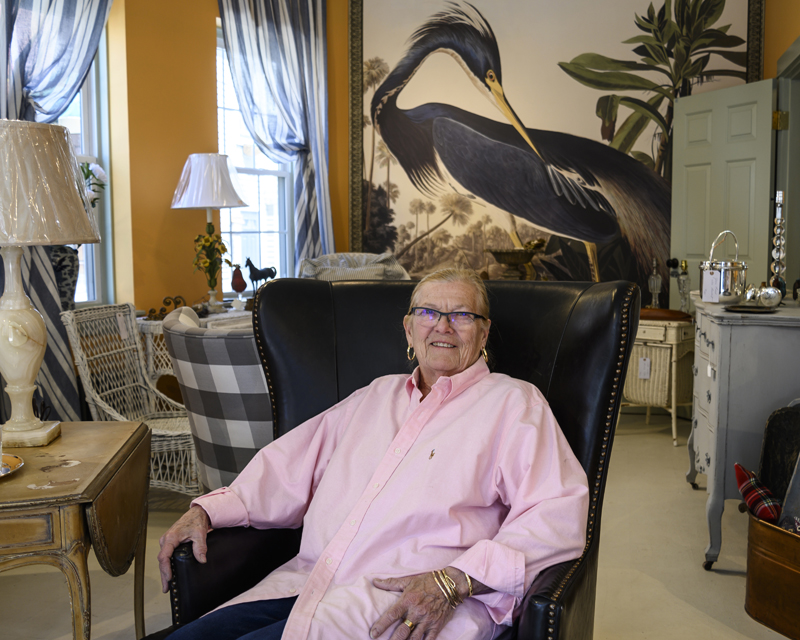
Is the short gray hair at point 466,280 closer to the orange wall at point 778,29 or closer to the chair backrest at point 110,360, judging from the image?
the chair backrest at point 110,360

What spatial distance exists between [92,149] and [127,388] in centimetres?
146

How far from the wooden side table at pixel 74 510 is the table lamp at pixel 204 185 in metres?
2.19

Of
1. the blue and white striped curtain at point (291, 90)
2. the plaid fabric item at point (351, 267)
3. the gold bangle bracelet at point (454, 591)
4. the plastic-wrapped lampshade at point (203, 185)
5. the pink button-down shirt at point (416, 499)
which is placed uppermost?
the blue and white striped curtain at point (291, 90)

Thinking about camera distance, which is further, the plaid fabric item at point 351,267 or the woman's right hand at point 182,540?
the plaid fabric item at point 351,267

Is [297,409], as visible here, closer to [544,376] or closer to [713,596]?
[544,376]

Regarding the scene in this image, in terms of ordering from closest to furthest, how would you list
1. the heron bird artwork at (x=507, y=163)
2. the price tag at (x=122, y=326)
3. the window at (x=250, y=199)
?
the price tag at (x=122, y=326), the window at (x=250, y=199), the heron bird artwork at (x=507, y=163)

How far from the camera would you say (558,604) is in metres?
1.15

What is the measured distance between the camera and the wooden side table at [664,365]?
13.8ft

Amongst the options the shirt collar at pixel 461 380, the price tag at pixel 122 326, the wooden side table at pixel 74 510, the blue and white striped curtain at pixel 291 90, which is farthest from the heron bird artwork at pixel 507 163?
the wooden side table at pixel 74 510

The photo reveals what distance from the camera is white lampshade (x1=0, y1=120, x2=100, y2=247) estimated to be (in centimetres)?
172

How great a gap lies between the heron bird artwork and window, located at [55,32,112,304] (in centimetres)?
215

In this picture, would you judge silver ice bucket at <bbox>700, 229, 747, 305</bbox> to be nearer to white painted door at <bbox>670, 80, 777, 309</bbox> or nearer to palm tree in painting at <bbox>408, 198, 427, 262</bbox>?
white painted door at <bbox>670, 80, 777, 309</bbox>

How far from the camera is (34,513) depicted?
4.95 feet

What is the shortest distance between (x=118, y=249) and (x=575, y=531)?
129 inches
